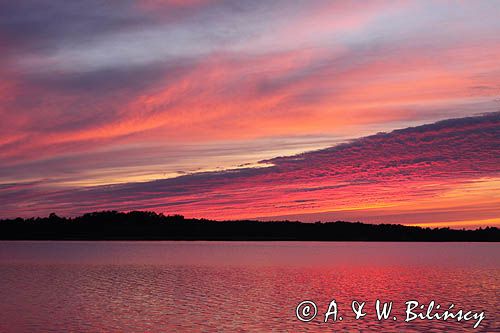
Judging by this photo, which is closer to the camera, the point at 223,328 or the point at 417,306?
the point at 223,328

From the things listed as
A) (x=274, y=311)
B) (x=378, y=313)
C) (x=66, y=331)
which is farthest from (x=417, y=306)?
(x=66, y=331)

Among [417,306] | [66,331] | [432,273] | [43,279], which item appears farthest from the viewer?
[432,273]

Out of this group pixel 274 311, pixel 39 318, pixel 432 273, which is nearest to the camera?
pixel 39 318

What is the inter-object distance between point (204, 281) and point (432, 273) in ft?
113

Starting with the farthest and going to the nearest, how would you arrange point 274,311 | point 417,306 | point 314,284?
point 314,284
point 417,306
point 274,311

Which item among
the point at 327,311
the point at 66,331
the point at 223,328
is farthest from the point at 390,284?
the point at 66,331

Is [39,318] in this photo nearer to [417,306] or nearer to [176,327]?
[176,327]

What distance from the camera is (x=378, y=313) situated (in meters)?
46.0

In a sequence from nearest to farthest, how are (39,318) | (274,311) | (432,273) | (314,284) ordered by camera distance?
(39,318) < (274,311) < (314,284) < (432,273)

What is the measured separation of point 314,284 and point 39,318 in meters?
34.6

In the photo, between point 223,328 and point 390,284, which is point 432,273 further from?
point 223,328

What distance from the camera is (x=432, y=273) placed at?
91.6 metres

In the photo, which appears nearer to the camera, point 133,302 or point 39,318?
point 39,318

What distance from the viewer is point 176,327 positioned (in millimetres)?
40812
